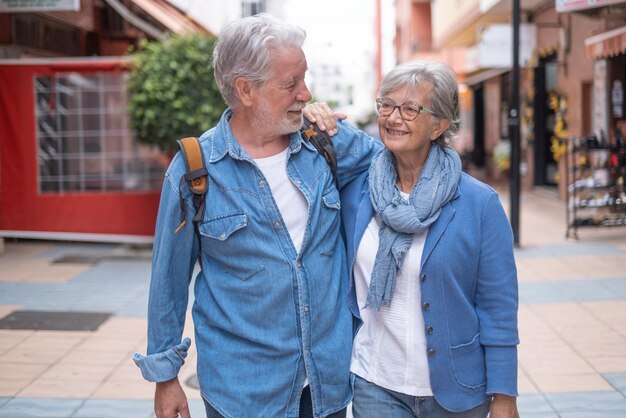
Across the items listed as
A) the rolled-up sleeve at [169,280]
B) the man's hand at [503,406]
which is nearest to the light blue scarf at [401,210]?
the man's hand at [503,406]

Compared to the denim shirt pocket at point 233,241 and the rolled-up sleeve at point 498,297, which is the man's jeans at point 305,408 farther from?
the rolled-up sleeve at point 498,297

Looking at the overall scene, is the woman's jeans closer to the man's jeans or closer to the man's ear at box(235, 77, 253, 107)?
the man's jeans

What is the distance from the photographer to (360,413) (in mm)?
2744

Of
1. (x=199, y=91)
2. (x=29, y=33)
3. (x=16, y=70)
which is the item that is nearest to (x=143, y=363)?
(x=199, y=91)

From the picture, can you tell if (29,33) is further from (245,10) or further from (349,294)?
(245,10)

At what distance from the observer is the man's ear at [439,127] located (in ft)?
Answer: 8.80

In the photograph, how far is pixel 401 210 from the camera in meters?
2.60

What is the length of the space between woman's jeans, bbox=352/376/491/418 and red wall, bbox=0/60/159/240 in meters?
8.87

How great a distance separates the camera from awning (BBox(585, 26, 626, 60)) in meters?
11.7

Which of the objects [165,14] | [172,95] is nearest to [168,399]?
[172,95]

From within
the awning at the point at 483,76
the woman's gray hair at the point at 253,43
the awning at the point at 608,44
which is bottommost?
the woman's gray hair at the point at 253,43

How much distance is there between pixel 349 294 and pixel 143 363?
2.25 feet

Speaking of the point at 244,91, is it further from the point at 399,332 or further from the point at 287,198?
the point at 399,332

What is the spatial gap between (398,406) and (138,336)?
447cm
